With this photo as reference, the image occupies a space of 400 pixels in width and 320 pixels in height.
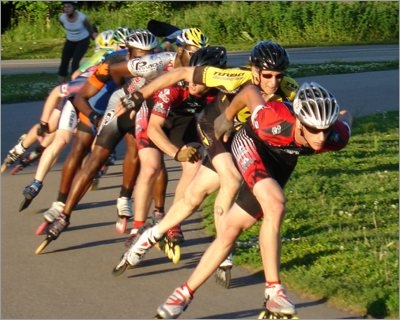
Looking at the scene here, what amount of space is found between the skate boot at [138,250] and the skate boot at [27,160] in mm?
4926

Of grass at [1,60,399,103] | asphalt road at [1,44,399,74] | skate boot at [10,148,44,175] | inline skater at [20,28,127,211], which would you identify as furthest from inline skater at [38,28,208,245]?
asphalt road at [1,44,399,74]

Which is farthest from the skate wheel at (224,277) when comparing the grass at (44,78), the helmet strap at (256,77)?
the grass at (44,78)

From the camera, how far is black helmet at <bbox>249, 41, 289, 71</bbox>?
8031 millimetres

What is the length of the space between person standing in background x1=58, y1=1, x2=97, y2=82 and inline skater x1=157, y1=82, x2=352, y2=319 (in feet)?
48.3

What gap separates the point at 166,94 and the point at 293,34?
110 ft

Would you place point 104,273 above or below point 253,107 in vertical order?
below

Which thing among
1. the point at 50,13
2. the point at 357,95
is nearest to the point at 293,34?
the point at 50,13

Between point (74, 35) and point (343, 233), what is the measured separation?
44.6 ft

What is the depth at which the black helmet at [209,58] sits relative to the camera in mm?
8719

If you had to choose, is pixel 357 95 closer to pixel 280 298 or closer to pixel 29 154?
pixel 29 154

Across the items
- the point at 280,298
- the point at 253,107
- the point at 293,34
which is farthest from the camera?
the point at 293,34

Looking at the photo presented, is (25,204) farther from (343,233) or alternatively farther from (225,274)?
(225,274)

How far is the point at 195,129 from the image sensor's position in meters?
9.80

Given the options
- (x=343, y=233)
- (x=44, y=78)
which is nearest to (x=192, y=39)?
(x=343, y=233)
